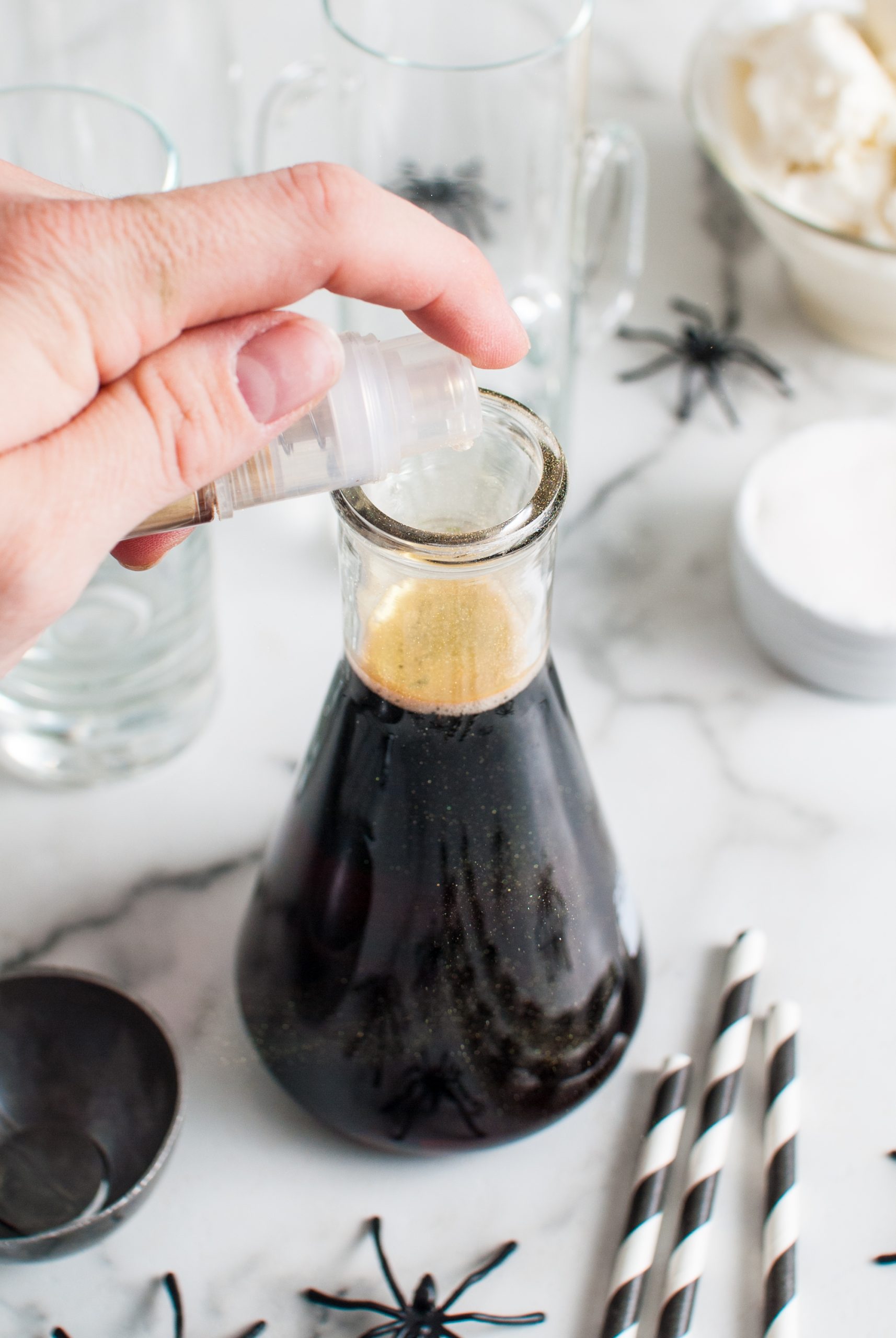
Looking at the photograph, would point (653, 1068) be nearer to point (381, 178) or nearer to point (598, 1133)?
point (598, 1133)

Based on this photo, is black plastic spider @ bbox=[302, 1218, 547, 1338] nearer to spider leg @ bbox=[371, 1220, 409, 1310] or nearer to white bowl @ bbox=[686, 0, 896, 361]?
spider leg @ bbox=[371, 1220, 409, 1310]

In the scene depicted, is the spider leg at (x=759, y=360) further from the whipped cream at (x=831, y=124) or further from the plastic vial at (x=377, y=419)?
the plastic vial at (x=377, y=419)

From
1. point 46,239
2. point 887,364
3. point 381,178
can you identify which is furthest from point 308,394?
point 887,364

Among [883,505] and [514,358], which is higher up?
[514,358]

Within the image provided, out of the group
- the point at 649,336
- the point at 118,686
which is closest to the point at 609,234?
the point at 649,336

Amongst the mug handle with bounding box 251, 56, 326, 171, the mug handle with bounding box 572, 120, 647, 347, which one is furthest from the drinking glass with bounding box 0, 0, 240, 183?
the mug handle with bounding box 572, 120, 647, 347

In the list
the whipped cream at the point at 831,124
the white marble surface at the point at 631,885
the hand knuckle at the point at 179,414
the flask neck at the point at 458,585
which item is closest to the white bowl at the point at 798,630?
the white marble surface at the point at 631,885
